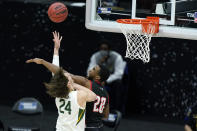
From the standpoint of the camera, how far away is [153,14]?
548cm

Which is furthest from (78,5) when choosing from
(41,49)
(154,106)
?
(154,106)

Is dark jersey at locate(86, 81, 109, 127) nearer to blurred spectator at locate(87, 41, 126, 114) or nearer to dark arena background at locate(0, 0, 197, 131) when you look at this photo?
blurred spectator at locate(87, 41, 126, 114)

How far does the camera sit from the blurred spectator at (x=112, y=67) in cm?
824

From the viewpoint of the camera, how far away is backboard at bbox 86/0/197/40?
5332 millimetres

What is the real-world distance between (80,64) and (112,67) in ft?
3.21

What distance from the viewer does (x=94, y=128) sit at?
518 cm

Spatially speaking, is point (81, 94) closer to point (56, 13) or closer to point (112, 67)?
point (56, 13)

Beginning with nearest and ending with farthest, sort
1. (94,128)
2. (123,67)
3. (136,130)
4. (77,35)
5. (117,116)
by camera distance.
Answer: (94,128), (117,116), (136,130), (123,67), (77,35)

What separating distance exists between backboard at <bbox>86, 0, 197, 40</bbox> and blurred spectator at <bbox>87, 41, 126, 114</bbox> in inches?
106

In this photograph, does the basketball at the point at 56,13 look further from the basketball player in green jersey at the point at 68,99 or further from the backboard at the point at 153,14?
the basketball player in green jersey at the point at 68,99

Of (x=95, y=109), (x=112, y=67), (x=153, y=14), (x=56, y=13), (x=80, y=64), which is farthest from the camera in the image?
(x=80, y=64)

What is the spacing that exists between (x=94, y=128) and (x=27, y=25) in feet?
14.3

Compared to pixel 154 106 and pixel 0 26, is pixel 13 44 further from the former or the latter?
pixel 154 106

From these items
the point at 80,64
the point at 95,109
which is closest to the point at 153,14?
the point at 95,109
